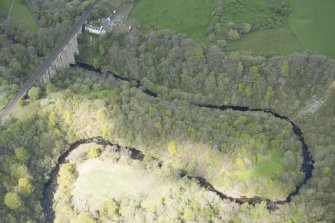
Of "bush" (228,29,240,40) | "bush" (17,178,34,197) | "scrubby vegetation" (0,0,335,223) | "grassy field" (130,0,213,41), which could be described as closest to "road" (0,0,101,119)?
"scrubby vegetation" (0,0,335,223)

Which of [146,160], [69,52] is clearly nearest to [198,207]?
[146,160]

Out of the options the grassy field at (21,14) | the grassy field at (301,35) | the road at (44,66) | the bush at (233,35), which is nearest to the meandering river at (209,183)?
the grassy field at (301,35)

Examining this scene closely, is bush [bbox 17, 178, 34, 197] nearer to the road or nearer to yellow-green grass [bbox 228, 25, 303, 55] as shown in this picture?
the road

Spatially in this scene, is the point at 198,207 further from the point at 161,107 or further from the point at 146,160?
the point at 161,107

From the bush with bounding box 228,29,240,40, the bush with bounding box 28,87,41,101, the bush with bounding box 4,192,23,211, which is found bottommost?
the bush with bounding box 4,192,23,211

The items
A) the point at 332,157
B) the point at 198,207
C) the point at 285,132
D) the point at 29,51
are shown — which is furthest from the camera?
the point at 29,51
